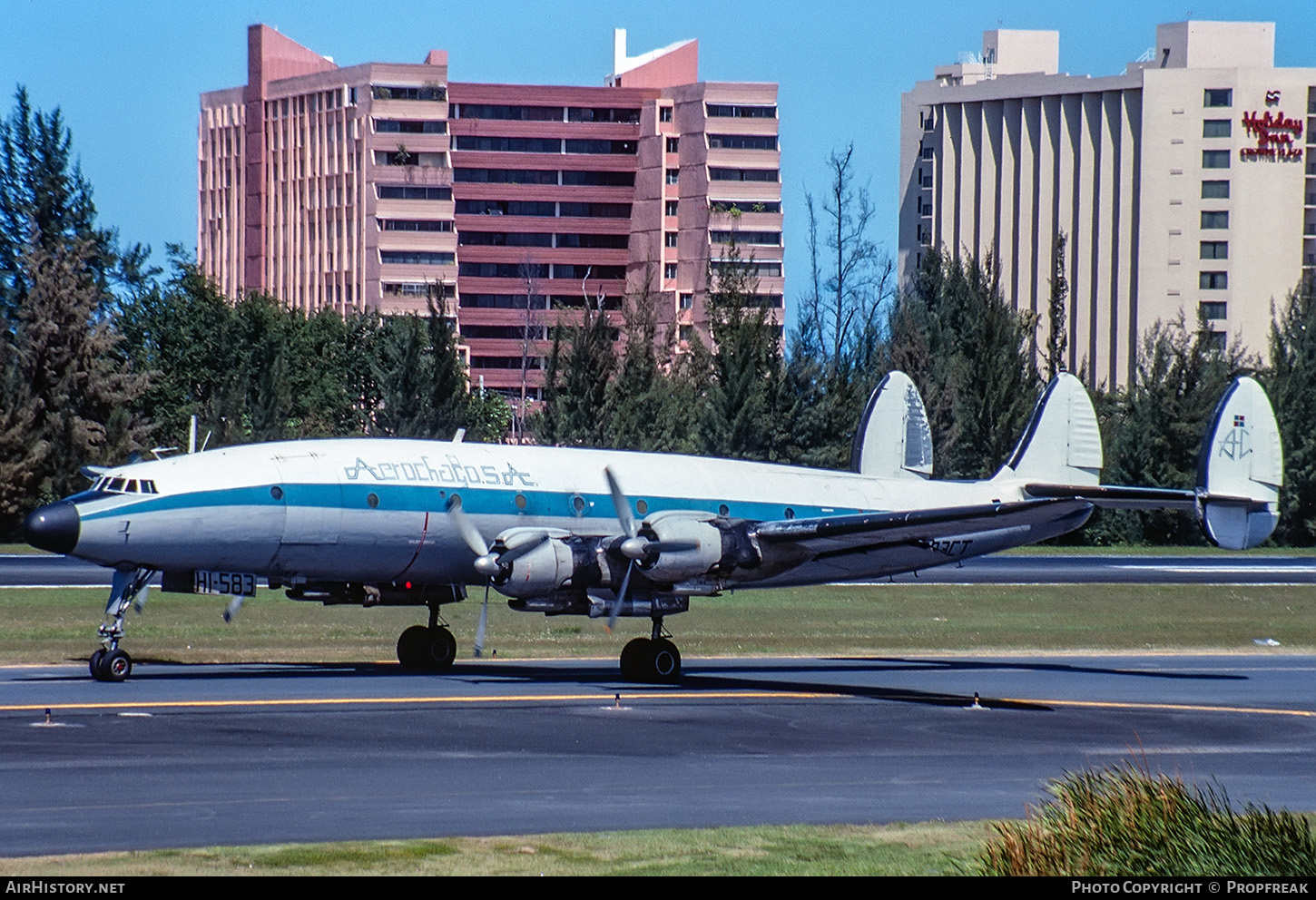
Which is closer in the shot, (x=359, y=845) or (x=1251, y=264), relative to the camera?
(x=359, y=845)

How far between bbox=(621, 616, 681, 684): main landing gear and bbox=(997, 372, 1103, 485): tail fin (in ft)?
33.1

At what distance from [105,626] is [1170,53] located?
135900 mm

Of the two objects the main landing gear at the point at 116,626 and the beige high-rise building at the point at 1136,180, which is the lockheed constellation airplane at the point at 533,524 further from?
the beige high-rise building at the point at 1136,180

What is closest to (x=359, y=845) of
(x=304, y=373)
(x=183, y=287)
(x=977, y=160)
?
(x=304, y=373)

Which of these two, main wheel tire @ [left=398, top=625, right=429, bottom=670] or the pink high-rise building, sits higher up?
the pink high-rise building

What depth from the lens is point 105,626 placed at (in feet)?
91.1

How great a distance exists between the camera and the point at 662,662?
29922 millimetres

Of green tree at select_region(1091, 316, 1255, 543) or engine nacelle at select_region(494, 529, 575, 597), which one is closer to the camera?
engine nacelle at select_region(494, 529, 575, 597)

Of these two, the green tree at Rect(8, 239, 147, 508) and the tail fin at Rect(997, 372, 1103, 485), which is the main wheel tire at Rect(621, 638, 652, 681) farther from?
the green tree at Rect(8, 239, 147, 508)

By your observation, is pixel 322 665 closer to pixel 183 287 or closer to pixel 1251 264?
pixel 183 287


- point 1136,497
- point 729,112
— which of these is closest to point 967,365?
point 1136,497

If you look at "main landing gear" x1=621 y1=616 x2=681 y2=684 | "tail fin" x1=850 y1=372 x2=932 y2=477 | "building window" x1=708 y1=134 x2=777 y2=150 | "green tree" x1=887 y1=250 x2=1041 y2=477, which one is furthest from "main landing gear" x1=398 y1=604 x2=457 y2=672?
"building window" x1=708 y1=134 x2=777 y2=150

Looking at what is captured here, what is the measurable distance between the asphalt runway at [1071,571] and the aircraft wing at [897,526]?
2231cm

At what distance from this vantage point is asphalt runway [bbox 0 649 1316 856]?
17359 mm
